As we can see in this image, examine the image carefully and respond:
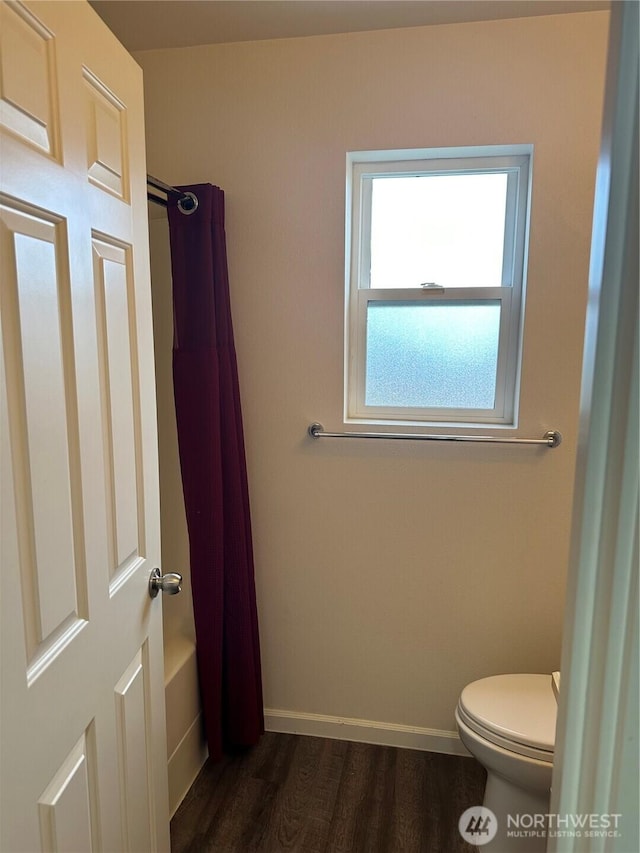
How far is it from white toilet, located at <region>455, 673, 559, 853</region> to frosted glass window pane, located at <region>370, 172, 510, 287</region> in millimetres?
1283

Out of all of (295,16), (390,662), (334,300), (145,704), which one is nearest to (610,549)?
(145,704)

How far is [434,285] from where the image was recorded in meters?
1.86

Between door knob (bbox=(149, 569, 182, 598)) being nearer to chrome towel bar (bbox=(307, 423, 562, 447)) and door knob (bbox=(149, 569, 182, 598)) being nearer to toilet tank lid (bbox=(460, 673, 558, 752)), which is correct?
chrome towel bar (bbox=(307, 423, 562, 447))

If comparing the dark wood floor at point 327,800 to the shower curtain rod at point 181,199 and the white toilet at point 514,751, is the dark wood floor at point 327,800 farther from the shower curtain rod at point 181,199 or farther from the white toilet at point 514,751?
the shower curtain rod at point 181,199

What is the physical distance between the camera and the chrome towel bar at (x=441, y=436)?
174cm

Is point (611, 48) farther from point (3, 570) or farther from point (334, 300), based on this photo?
point (334, 300)

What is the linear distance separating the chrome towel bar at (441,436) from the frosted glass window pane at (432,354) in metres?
0.15

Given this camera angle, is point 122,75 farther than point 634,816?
Yes

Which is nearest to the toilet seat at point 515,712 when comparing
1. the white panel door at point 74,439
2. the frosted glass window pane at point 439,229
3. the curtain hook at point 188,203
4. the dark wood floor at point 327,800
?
the dark wood floor at point 327,800

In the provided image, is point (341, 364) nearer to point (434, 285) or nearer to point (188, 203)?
point (434, 285)

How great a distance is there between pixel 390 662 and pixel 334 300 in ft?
4.23

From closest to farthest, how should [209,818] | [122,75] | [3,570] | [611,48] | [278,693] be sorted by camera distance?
[611,48] → [3,570] → [122,75] → [209,818] → [278,693]

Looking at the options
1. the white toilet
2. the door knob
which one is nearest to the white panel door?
the door knob

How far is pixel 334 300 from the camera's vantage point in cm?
182
